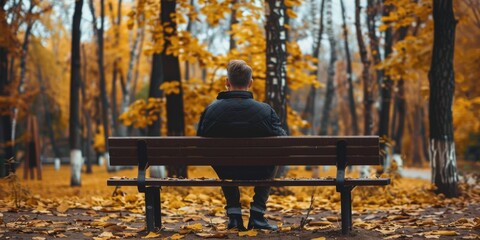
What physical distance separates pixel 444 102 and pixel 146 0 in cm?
709

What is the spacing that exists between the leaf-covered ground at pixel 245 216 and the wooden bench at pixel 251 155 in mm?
454

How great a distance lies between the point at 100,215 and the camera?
31.5ft

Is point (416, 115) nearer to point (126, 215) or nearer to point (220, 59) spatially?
point (220, 59)

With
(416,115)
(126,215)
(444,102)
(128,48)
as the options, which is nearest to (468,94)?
(416,115)

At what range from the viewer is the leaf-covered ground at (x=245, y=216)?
7.59m

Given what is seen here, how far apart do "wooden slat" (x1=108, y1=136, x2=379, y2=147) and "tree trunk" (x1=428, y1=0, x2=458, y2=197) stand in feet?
19.4

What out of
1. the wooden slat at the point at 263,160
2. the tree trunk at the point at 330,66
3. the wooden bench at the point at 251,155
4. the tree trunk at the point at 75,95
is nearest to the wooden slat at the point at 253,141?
the wooden bench at the point at 251,155

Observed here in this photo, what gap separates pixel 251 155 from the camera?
7426 mm

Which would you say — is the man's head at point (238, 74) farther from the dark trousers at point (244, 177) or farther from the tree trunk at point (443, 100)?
the tree trunk at point (443, 100)

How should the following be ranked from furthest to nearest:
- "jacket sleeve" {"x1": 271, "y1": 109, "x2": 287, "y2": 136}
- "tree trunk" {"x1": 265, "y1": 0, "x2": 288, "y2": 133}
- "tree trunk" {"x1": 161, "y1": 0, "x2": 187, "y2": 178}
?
"tree trunk" {"x1": 161, "y1": 0, "x2": 187, "y2": 178} → "tree trunk" {"x1": 265, "y1": 0, "x2": 288, "y2": 133} → "jacket sleeve" {"x1": 271, "y1": 109, "x2": 287, "y2": 136}

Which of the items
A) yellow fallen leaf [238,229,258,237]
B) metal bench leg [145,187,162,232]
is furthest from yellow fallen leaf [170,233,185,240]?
yellow fallen leaf [238,229,258,237]

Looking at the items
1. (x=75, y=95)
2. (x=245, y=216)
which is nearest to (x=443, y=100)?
(x=245, y=216)

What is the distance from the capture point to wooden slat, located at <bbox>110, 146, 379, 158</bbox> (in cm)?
731

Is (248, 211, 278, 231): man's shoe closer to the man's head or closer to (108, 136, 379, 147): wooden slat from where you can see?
(108, 136, 379, 147): wooden slat
